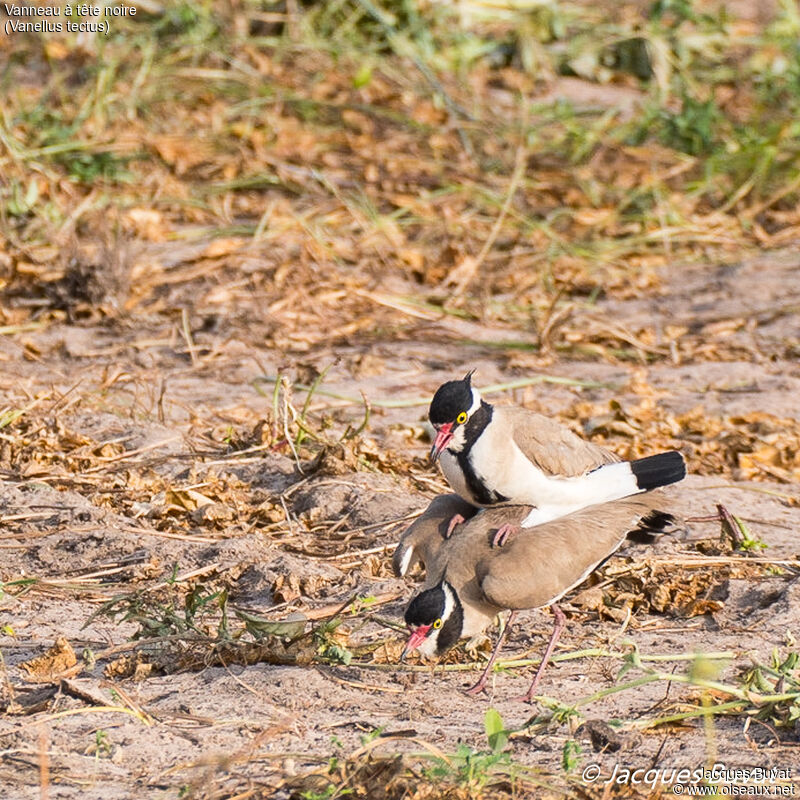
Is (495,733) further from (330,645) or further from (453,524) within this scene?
(453,524)

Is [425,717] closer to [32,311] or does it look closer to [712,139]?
[32,311]

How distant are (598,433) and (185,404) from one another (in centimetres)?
185

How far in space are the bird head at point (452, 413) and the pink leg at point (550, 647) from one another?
0.57 meters

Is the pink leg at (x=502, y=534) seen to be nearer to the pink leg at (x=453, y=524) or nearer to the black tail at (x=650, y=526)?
the pink leg at (x=453, y=524)

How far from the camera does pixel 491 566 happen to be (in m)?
3.79

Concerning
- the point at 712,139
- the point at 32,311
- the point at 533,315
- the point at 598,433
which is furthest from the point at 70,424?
the point at 712,139

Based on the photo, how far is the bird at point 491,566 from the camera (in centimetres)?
375

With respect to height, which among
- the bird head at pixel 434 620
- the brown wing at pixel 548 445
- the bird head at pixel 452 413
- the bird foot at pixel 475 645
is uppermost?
the bird head at pixel 452 413

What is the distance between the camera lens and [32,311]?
725cm

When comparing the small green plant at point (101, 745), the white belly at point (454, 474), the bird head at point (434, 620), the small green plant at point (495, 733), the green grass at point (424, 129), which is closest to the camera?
the small green plant at point (495, 733)

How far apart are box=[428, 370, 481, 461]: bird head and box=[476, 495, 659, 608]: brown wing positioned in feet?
1.11

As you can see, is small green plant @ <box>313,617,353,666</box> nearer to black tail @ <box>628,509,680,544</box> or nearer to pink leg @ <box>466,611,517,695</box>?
pink leg @ <box>466,611,517,695</box>

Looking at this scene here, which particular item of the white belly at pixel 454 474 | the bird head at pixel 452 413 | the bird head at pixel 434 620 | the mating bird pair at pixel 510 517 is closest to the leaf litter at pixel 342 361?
the bird head at pixel 434 620

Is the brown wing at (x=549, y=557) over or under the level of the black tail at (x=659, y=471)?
under
